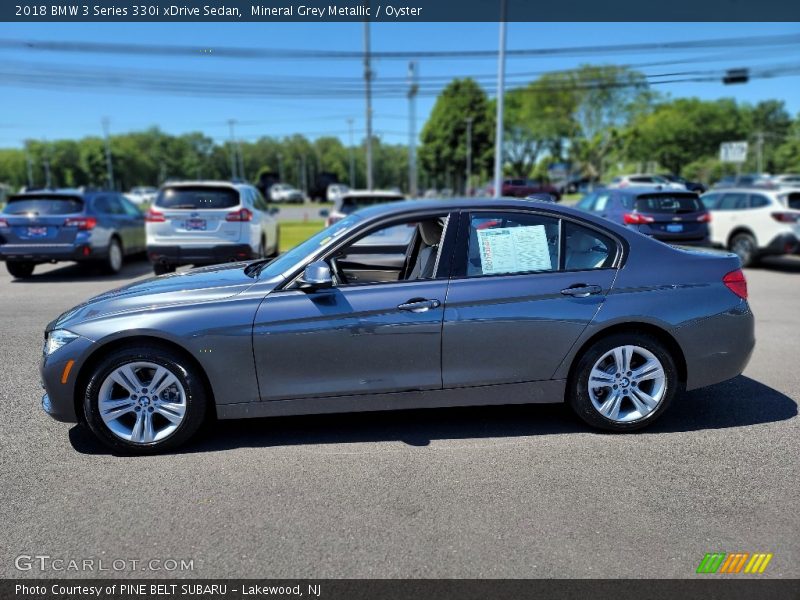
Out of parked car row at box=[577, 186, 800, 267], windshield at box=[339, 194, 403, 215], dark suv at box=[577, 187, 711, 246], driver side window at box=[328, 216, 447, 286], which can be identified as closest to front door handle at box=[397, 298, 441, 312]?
driver side window at box=[328, 216, 447, 286]

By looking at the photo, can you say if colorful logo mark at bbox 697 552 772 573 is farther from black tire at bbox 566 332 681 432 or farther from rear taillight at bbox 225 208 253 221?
rear taillight at bbox 225 208 253 221

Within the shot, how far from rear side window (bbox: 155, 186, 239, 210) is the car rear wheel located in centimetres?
217

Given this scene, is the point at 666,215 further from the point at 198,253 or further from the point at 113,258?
the point at 113,258

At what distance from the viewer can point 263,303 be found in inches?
154

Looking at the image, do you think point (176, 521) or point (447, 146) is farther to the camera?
point (447, 146)

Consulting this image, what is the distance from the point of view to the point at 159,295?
4.01m

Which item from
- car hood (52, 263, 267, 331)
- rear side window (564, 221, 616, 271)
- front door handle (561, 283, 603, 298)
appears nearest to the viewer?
car hood (52, 263, 267, 331)

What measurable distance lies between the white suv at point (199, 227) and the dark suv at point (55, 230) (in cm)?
170

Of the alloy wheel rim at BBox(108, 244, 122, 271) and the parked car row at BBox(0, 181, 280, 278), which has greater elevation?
the parked car row at BBox(0, 181, 280, 278)

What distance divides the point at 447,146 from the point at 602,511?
213ft

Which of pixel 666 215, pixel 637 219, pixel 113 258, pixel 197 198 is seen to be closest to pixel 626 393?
pixel 197 198

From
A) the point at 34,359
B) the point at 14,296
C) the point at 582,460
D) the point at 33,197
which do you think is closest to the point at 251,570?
the point at 582,460

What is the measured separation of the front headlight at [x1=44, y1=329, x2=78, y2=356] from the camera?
151 inches

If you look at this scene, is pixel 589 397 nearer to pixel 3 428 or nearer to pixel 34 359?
pixel 3 428
